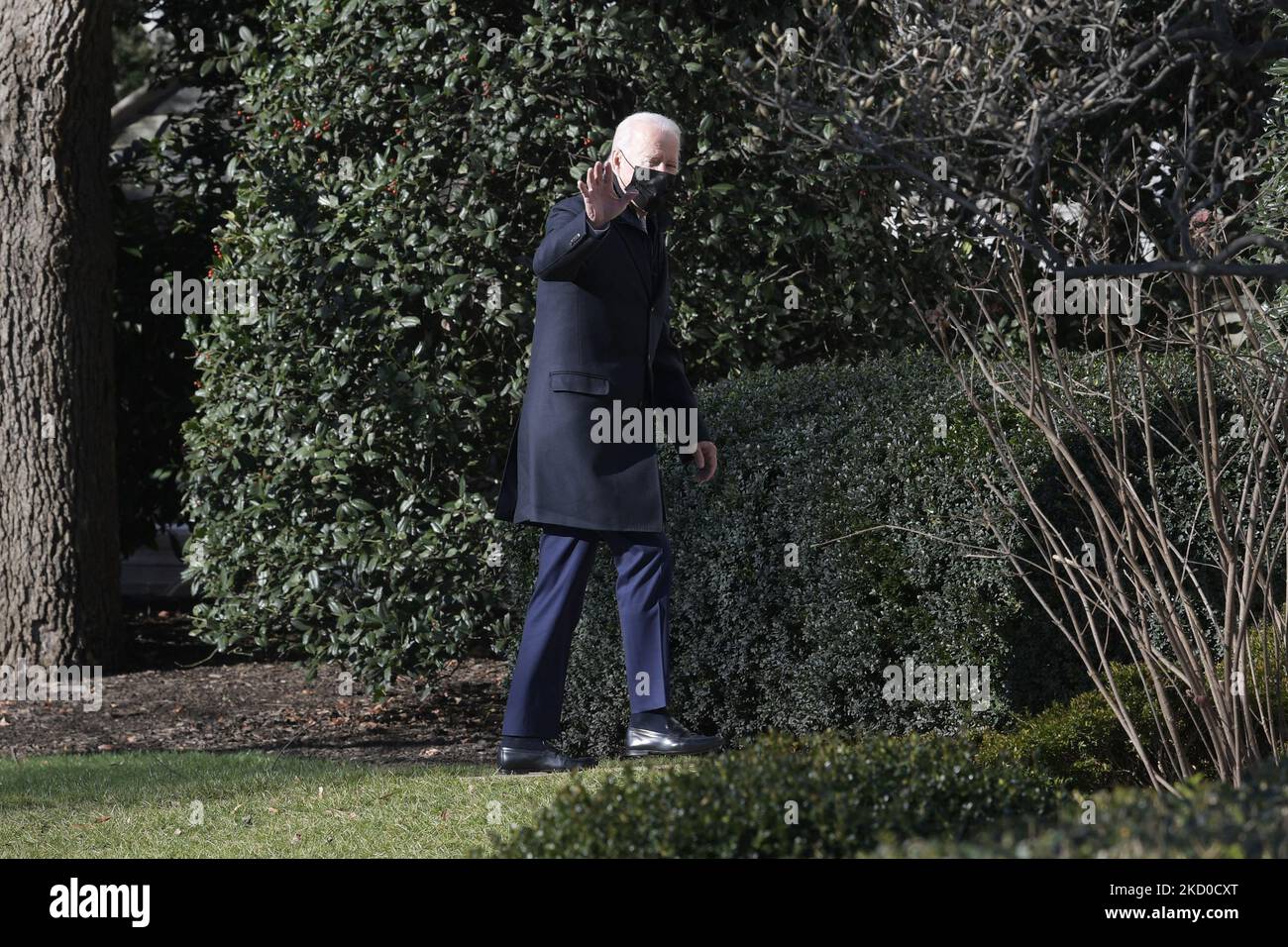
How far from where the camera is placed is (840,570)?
5.50 m

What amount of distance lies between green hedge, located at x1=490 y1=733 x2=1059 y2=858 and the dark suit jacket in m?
1.88

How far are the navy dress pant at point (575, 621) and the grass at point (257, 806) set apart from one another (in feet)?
0.97

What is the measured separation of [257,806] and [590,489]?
1873 mm

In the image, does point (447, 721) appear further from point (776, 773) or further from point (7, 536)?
point (776, 773)

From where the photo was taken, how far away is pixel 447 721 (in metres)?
7.83

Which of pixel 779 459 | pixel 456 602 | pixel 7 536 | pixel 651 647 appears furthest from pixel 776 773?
pixel 7 536

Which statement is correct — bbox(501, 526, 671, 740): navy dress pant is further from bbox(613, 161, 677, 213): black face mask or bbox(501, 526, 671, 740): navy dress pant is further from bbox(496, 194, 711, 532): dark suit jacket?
bbox(613, 161, 677, 213): black face mask

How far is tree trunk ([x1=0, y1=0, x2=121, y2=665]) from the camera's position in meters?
8.44

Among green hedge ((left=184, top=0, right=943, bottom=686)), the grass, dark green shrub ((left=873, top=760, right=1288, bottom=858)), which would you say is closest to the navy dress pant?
the grass

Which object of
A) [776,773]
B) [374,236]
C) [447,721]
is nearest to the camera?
[776,773]

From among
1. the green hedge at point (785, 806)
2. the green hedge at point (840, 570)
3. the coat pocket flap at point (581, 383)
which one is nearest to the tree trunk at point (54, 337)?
the green hedge at point (840, 570)

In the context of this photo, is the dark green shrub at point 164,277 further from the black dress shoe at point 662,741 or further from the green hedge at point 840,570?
the black dress shoe at point 662,741
